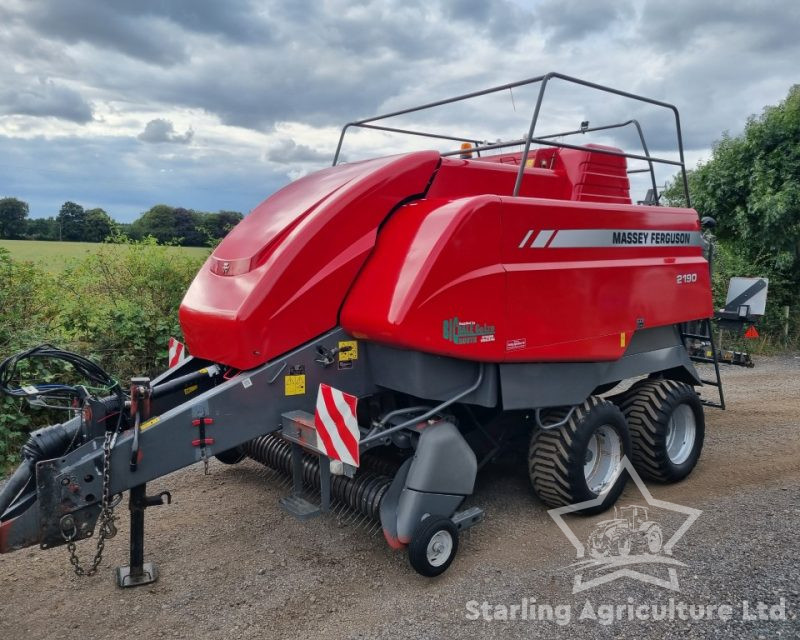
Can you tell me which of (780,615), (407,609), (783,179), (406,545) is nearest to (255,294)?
(406,545)

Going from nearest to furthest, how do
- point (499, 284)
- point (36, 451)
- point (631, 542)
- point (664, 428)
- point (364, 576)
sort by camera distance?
point (36, 451) < point (364, 576) < point (499, 284) < point (631, 542) < point (664, 428)

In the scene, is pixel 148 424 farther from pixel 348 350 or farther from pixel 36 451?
pixel 348 350

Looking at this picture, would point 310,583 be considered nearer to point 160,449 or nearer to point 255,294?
point 160,449

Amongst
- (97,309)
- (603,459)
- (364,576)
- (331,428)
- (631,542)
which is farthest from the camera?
(97,309)

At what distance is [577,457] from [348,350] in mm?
1608

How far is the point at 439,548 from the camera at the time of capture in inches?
141

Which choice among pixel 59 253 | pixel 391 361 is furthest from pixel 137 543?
pixel 59 253

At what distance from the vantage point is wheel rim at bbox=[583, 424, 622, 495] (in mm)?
4488

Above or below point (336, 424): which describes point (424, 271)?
above

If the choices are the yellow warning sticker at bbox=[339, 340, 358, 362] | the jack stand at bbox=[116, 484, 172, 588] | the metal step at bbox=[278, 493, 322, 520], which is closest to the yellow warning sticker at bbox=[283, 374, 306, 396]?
the yellow warning sticker at bbox=[339, 340, 358, 362]

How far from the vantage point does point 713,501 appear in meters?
4.64

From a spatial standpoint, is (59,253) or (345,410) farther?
(59,253)

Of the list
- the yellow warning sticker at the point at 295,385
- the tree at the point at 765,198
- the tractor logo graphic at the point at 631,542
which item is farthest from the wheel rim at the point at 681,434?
the tree at the point at 765,198

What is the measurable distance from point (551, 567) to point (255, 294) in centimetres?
226
